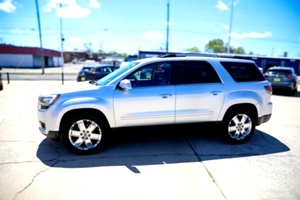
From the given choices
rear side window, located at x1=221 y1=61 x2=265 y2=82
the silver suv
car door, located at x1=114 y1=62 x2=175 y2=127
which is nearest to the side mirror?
the silver suv

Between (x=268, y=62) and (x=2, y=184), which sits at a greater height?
(x=268, y=62)

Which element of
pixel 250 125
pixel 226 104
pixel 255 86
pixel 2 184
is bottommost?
pixel 2 184

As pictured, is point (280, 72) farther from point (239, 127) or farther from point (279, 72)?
point (239, 127)

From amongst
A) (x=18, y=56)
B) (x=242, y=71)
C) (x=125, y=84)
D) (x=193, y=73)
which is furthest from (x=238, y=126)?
(x=18, y=56)

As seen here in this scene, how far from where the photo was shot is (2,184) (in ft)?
10.4

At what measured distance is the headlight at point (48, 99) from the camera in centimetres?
390

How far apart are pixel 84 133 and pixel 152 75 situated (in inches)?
69.0

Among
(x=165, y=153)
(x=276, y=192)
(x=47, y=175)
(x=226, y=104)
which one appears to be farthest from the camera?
(x=226, y=104)

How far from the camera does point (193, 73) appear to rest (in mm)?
4496

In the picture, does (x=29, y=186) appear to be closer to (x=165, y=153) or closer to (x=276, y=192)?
(x=165, y=153)

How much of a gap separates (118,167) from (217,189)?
5.31 feet

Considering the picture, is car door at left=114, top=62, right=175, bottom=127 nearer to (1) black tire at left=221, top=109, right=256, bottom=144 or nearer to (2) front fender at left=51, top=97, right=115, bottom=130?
(2) front fender at left=51, top=97, right=115, bottom=130

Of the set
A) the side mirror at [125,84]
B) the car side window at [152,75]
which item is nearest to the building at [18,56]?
the car side window at [152,75]

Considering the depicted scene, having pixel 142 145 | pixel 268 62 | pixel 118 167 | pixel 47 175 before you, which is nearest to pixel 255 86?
pixel 142 145
